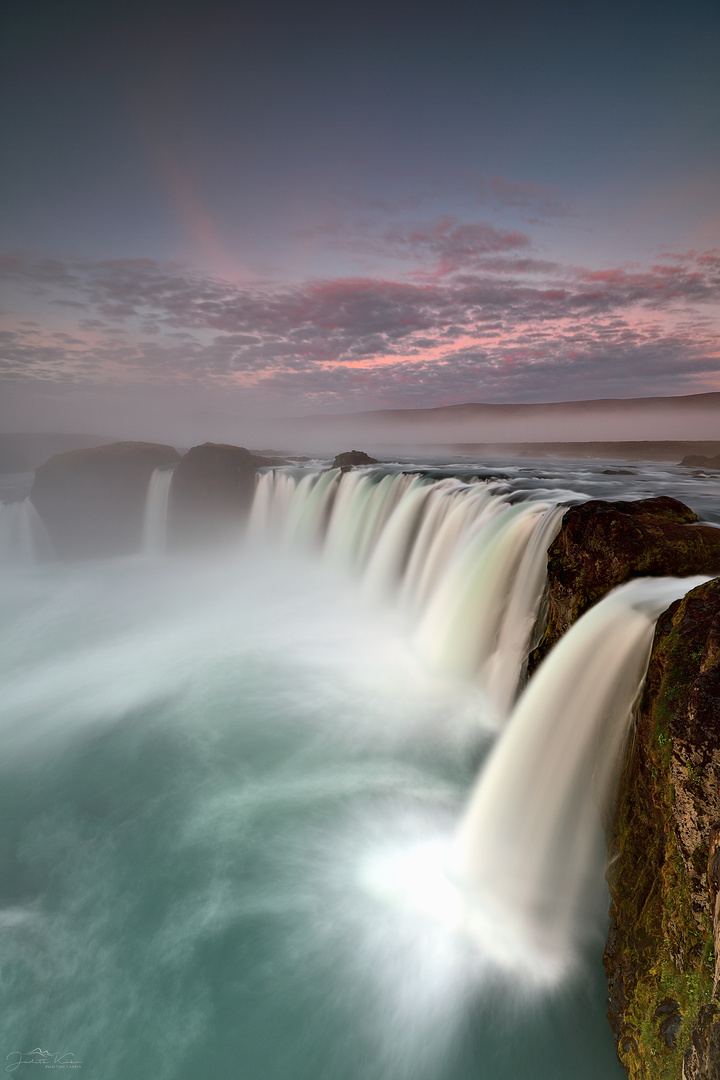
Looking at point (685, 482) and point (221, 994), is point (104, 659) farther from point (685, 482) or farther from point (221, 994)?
point (685, 482)

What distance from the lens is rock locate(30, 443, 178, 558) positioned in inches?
1053

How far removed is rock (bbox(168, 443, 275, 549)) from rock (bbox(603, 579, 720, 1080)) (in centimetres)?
2225

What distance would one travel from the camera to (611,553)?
5.40 m

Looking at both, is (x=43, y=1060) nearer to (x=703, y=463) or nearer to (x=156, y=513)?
(x=156, y=513)

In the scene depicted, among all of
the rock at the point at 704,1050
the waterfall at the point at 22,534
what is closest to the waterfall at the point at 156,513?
the waterfall at the point at 22,534

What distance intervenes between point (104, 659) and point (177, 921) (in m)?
8.44

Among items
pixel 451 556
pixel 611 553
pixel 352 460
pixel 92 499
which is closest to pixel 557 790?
pixel 611 553

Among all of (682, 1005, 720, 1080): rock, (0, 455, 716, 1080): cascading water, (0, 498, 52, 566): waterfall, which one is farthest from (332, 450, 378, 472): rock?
(682, 1005, 720, 1080): rock

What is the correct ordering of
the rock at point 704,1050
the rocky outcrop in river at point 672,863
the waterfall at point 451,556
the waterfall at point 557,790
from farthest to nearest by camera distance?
the waterfall at point 451,556
the waterfall at point 557,790
the rocky outcrop in river at point 672,863
the rock at point 704,1050

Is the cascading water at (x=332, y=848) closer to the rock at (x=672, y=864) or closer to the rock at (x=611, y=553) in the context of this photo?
the rock at (x=611, y=553)

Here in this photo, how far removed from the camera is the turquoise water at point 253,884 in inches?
149

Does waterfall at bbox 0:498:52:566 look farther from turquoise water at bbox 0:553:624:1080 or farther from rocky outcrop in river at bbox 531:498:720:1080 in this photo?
rocky outcrop in river at bbox 531:498:720:1080

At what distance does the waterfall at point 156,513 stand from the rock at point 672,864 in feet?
82.6

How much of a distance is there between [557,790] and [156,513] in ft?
84.7
